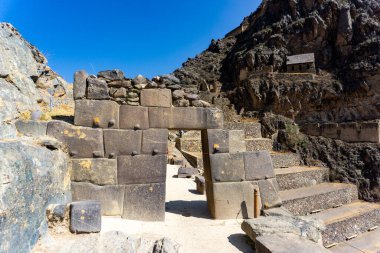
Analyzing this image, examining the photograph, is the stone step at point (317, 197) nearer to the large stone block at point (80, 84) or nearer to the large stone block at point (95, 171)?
the large stone block at point (95, 171)

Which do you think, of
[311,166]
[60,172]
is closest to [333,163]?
[311,166]

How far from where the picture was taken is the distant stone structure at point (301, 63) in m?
33.8

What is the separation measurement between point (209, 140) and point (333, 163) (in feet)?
27.4

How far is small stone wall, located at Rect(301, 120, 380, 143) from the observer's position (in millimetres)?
11352

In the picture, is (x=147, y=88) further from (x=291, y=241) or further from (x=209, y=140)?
(x=291, y=241)

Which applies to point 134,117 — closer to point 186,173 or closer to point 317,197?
point 186,173

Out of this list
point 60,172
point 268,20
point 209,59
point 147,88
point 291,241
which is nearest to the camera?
point 291,241

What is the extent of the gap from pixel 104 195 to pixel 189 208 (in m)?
2.41

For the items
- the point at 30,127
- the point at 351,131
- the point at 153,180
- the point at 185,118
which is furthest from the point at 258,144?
the point at 30,127

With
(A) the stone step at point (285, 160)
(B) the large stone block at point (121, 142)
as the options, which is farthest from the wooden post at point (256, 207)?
(A) the stone step at point (285, 160)

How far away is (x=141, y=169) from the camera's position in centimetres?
467

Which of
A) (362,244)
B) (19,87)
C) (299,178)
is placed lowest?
(362,244)

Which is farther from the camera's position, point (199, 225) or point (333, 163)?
point (333, 163)

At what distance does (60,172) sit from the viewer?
12.5 feet
